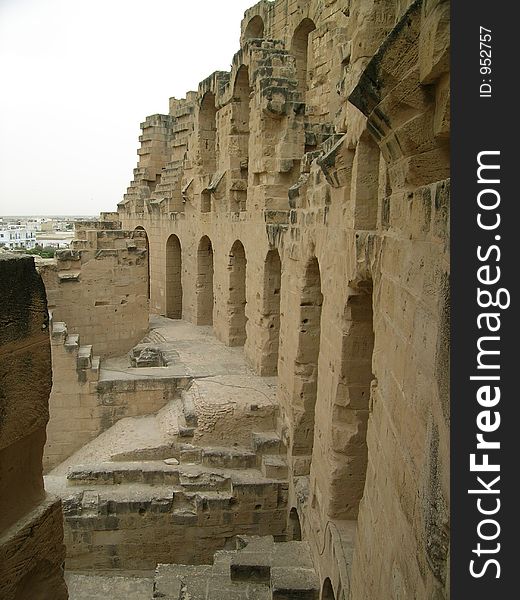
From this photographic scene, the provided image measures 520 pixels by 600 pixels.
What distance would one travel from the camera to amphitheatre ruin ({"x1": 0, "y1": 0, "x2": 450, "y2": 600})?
8.34 feet

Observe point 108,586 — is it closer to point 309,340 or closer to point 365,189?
point 309,340

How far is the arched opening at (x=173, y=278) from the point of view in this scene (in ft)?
53.3

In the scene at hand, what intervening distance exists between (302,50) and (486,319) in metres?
13.3

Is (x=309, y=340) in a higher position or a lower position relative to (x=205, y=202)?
lower

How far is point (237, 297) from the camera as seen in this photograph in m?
12.0

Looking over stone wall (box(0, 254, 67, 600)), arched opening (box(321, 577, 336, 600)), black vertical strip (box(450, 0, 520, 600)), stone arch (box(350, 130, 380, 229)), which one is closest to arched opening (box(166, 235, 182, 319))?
arched opening (box(321, 577, 336, 600))

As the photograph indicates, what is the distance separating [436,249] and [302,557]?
4.92m

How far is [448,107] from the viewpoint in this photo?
2.31 m

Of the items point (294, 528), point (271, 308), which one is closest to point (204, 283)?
point (271, 308)

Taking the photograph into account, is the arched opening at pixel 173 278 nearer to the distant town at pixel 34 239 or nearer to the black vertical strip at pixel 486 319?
the distant town at pixel 34 239

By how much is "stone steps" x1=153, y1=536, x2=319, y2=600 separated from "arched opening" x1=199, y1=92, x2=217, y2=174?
1012cm

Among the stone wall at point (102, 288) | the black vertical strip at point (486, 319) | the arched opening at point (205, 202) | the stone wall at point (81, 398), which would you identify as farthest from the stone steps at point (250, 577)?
the arched opening at point (205, 202)

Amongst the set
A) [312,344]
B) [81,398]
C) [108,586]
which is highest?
[312,344]

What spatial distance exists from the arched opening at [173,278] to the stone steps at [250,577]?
10.3 metres
